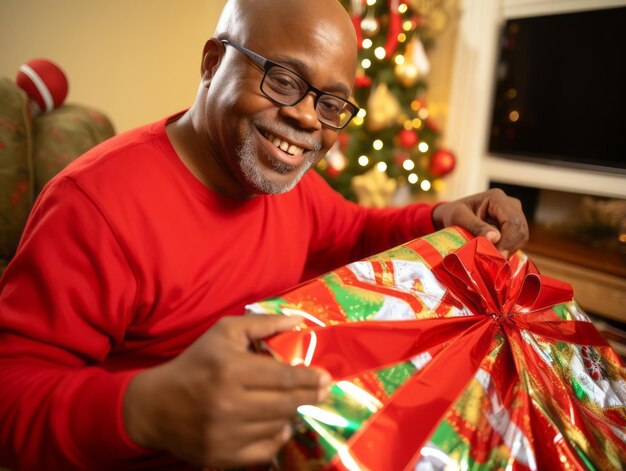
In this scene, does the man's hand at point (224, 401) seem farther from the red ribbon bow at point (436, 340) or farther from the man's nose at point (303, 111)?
the man's nose at point (303, 111)

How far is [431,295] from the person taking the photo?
0.77 metres

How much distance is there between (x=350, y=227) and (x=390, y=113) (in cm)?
188

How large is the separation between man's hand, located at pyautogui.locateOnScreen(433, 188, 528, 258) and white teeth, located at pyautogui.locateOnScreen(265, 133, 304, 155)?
1.45 ft

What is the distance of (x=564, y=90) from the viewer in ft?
8.67

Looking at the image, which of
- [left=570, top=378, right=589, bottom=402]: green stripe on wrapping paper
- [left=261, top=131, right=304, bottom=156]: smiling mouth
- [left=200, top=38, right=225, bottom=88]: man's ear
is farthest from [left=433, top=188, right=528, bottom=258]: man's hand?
[left=200, top=38, right=225, bottom=88]: man's ear

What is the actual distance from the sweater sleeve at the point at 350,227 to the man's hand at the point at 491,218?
0.08 meters

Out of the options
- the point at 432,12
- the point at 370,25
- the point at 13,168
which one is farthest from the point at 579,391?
the point at 432,12

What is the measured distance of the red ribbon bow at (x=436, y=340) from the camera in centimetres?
54

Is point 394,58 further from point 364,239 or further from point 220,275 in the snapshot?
point 220,275

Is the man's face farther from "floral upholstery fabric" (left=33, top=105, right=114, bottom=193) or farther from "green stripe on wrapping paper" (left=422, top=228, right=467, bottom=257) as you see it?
"floral upholstery fabric" (left=33, top=105, right=114, bottom=193)

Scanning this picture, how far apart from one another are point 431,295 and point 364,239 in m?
0.64

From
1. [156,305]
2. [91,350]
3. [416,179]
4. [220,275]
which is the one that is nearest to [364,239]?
[220,275]

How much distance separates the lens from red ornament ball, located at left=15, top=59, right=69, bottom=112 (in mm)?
1650

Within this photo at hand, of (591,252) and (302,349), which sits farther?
(591,252)
